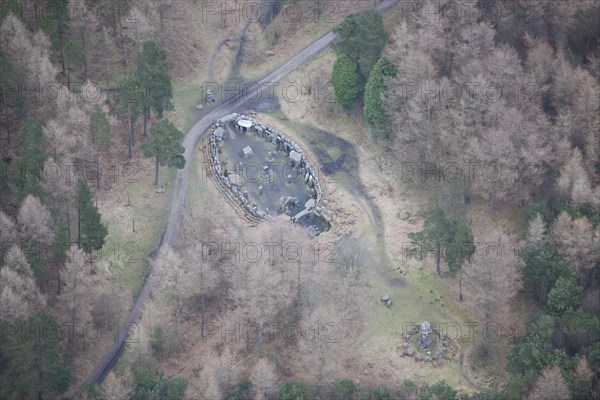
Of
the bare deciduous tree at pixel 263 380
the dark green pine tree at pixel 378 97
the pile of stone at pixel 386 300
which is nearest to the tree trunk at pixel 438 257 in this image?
the pile of stone at pixel 386 300

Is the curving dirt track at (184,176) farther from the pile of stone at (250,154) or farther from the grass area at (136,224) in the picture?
the pile of stone at (250,154)

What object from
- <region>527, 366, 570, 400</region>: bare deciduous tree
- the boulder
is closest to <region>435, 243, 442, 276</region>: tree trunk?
the boulder

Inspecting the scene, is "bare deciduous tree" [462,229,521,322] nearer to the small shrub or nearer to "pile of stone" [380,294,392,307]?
"pile of stone" [380,294,392,307]

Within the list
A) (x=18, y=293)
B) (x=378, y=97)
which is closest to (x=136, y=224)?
(x=18, y=293)

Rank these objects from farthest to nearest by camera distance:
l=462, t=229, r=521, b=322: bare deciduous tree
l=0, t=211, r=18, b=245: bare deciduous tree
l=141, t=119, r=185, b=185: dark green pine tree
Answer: l=141, t=119, r=185, b=185: dark green pine tree
l=462, t=229, r=521, b=322: bare deciduous tree
l=0, t=211, r=18, b=245: bare deciduous tree

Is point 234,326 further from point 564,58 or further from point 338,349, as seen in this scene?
point 564,58

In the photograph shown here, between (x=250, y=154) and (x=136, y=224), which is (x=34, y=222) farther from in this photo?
(x=250, y=154)
